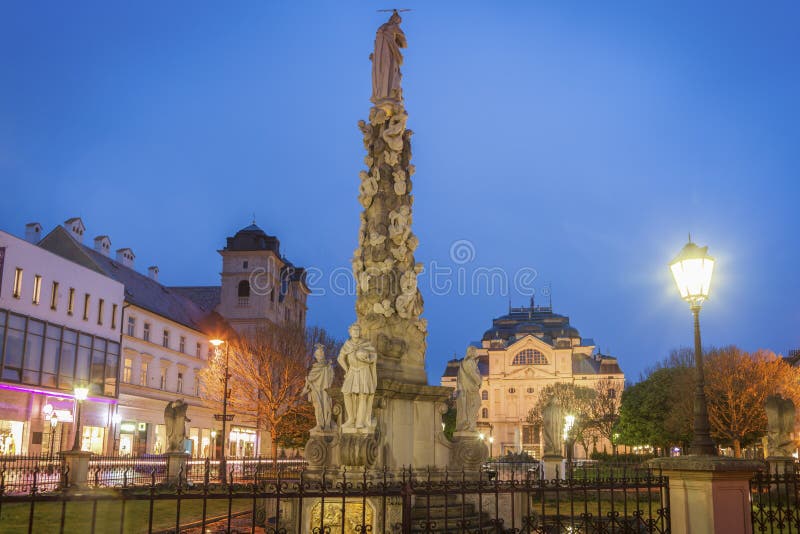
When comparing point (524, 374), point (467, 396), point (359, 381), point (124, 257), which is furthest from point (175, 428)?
point (524, 374)

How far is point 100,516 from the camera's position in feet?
54.0

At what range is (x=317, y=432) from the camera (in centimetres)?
1477

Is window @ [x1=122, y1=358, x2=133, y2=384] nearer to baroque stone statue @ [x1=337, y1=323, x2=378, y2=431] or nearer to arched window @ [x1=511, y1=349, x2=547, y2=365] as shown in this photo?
baroque stone statue @ [x1=337, y1=323, x2=378, y2=431]

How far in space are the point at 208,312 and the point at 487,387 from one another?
54.0m

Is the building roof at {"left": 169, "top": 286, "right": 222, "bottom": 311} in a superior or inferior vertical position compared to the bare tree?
superior

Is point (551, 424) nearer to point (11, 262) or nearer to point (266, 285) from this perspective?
point (11, 262)

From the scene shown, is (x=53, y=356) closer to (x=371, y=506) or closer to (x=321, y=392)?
(x=321, y=392)

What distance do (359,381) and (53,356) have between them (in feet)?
97.4

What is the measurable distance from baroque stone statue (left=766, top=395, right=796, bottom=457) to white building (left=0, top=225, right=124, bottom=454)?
2775 cm

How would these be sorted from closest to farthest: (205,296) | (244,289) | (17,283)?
(17,283)
(244,289)
(205,296)

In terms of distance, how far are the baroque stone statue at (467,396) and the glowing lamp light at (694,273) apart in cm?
720

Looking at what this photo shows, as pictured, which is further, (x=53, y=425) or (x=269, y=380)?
(x=269, y=380)

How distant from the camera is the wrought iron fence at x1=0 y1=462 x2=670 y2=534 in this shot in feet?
23.5

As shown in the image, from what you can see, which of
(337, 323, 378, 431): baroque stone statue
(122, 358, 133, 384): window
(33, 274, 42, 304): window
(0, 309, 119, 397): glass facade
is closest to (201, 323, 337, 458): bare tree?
(122, 358, 133, 384): window
